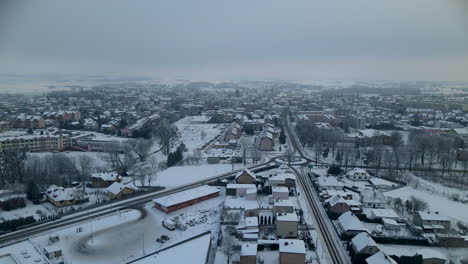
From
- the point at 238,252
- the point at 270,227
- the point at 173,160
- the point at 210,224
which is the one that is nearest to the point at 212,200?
the point at 210,224

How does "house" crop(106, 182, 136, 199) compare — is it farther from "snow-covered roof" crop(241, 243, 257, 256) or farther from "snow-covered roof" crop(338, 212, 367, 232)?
"snow-covered roof" crop(338, 212, 367, 232)

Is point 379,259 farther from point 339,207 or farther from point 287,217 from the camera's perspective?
point 339,207

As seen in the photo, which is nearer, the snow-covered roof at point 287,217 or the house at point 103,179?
the snow-covered roof at point 287,217

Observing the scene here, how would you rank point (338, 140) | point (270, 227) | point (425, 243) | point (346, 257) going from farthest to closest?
point (338, 140) < point (270, 227) < point (425, 243) < point (346, 257)

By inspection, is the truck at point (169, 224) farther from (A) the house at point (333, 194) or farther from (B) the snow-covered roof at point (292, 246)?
(A) the house at point (333, 194)

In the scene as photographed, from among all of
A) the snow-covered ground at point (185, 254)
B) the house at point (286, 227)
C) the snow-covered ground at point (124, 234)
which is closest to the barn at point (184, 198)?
the snow-covered ground at point (124, 234)

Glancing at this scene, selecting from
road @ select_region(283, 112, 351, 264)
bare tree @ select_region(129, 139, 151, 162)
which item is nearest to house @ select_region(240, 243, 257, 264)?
road @ select_region(283, 112, 351, 264)

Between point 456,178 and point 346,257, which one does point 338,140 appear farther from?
point 346,257
